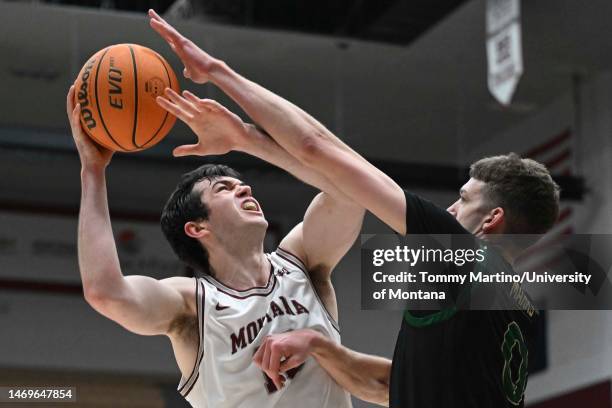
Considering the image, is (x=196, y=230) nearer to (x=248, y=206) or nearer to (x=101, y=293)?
(x=248, y=206)

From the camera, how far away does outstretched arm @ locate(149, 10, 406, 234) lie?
323 cm

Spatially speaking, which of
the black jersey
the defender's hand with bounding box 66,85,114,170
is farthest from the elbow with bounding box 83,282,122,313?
the black jersey

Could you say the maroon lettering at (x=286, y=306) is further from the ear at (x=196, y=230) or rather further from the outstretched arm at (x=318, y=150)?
the outstretched arm at (x=318, y=150)

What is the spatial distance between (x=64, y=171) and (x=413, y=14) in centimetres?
560

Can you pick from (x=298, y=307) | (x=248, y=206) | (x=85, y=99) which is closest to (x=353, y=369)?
(x=298, y=307)

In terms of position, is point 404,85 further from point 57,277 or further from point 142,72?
point 142,72

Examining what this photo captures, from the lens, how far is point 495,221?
146 inches

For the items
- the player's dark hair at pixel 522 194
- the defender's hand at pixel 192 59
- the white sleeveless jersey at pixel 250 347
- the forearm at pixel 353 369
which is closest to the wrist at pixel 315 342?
the forearm at pixel 353 369

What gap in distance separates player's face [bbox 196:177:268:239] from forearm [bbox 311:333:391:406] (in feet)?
1.98

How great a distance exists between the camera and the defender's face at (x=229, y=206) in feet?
14.2

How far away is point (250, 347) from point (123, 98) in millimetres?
1048

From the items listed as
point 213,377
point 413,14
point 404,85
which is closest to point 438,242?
point 213,377

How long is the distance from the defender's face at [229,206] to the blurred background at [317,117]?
16.9ft

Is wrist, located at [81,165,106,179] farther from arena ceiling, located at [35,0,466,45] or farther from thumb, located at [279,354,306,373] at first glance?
arena ceiling, located at [35,0,466,45]
